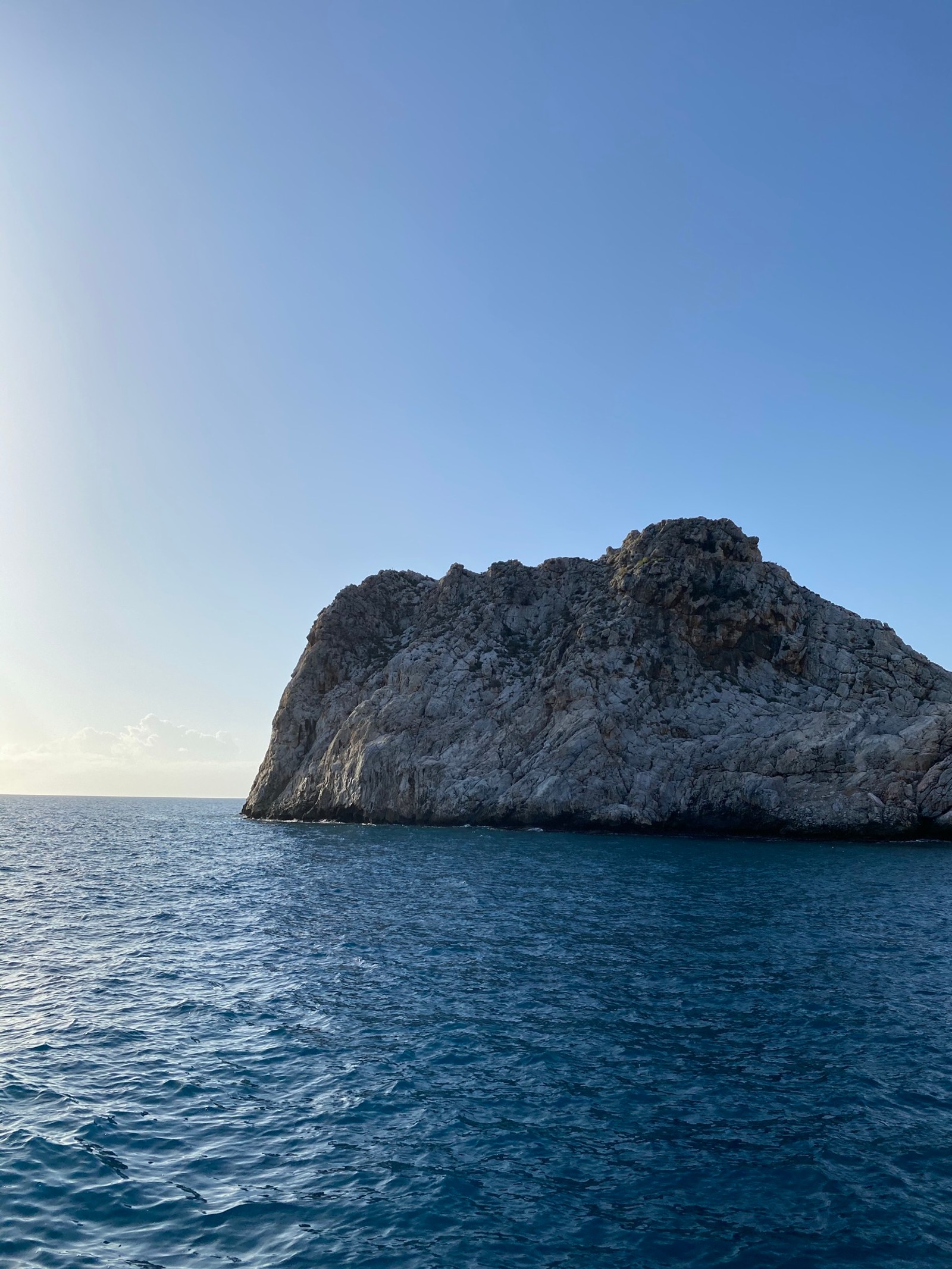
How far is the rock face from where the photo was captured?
67125 mm

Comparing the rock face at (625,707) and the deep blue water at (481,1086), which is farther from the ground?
the rock face at (625,707)

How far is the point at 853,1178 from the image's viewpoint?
12.4 meters

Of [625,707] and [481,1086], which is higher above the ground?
[625,707]

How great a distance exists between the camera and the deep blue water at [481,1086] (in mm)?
11102

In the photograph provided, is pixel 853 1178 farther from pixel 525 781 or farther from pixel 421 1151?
pixel 525 781

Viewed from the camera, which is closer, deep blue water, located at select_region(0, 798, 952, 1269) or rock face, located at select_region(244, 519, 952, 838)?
deep blue water, located at select_region(0, 798, 952, 1269)

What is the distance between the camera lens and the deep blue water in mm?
11102

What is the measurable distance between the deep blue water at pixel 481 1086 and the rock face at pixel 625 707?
1272 inches

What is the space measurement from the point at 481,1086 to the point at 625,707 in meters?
64.2

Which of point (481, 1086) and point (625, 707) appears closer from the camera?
point (481, 1086)

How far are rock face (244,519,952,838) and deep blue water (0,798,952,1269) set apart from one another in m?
32.3

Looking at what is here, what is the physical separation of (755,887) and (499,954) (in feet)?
63.4

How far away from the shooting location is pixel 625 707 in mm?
78812

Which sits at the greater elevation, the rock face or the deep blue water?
the rock face
